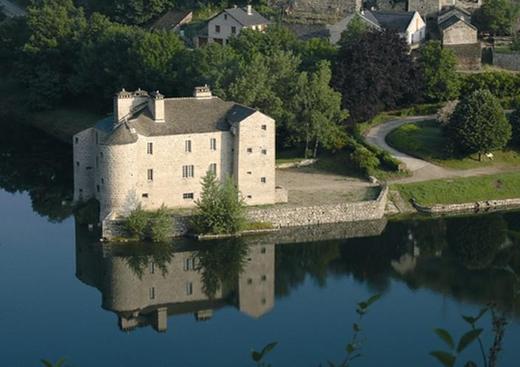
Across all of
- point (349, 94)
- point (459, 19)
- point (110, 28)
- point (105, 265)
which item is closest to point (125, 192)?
point (105, 265)

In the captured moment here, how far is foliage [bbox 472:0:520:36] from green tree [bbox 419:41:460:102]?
10259 mm

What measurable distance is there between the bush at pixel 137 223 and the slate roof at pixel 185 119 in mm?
3142

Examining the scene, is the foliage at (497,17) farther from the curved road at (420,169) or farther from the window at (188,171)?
the window at (188,171)

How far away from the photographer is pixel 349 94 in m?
60.0

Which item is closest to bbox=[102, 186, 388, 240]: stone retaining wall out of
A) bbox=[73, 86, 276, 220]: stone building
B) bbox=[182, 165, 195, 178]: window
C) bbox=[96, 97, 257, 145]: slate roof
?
bbox=[73, 86, 276, 220]: stone building

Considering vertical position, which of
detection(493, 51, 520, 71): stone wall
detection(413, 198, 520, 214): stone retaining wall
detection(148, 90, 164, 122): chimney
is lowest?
detection(413, 198, 520, 214): stone retaining wall

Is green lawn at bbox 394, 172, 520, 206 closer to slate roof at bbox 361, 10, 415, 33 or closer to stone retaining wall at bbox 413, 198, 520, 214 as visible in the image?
stone retaining wall at bbox 413, 198, 520, 214

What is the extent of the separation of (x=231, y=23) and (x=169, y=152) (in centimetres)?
2800

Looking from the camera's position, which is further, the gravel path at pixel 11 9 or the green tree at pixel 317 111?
the gravel path at pixel 11 9

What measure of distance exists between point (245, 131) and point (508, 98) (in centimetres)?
2170

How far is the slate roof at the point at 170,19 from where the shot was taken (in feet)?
263

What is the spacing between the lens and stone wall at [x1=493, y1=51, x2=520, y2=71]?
70.8m

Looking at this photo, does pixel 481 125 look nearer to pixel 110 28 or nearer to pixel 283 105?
pixel 283 105

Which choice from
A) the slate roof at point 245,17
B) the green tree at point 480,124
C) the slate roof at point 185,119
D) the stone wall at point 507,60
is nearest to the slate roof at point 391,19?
the stone wall at point 507,60
